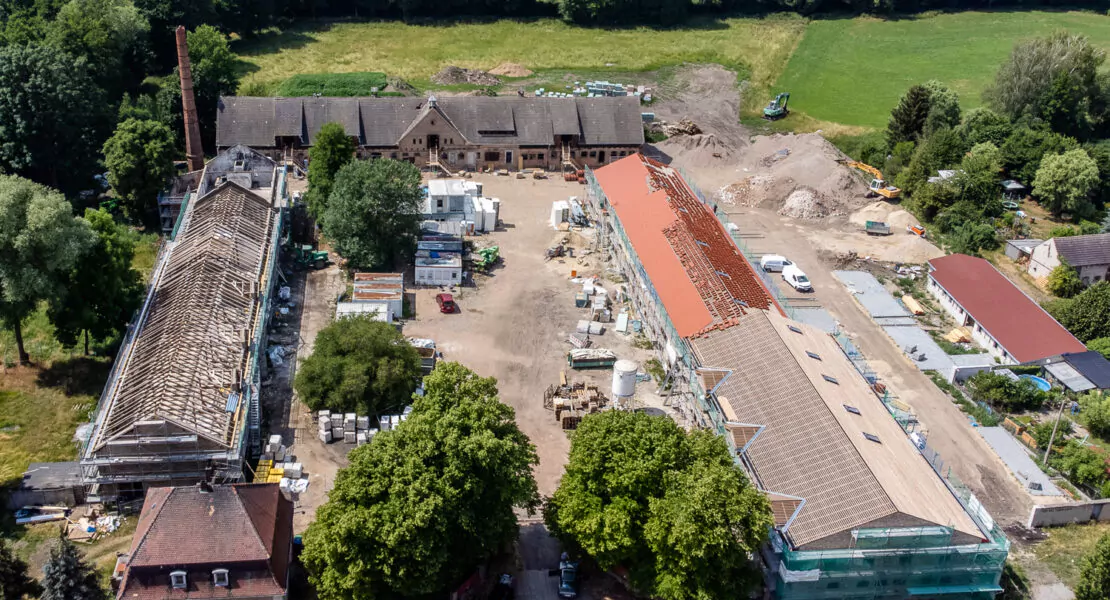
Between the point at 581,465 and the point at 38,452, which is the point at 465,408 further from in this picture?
the point at 38,452

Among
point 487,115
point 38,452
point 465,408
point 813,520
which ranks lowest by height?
point 38,452

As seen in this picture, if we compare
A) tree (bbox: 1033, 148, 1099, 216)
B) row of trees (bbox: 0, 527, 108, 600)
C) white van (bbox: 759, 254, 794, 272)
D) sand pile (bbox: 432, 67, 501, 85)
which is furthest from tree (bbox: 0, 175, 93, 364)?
tree (bbox: 1033, 148, 1099, 216)

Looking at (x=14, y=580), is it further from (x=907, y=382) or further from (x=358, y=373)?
(x=907, y=382)

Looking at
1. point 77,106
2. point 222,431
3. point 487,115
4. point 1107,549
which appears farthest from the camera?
point 487,115

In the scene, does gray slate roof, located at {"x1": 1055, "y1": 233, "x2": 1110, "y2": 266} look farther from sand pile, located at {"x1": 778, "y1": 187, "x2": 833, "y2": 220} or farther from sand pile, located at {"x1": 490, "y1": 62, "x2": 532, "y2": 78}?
sand pile, located at {"x1": 490, "y1": 62, "x2": 532, "y2": 78}

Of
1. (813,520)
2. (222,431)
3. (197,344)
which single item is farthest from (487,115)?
(813,520)

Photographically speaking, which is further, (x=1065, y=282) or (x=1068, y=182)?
(x=1068, y=182)

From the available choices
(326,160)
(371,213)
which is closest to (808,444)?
(371,213)
